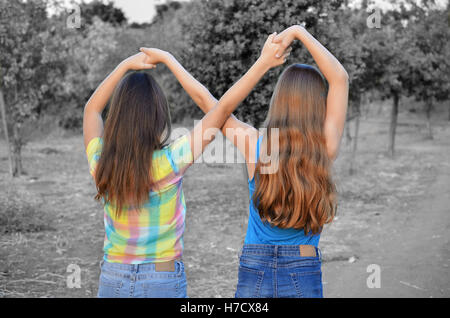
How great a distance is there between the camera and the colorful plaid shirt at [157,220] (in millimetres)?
2195

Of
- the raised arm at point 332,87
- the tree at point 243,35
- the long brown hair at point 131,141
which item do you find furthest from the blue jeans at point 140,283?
the tree at point 243,35

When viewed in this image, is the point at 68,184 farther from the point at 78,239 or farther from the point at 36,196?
the point at 78,239

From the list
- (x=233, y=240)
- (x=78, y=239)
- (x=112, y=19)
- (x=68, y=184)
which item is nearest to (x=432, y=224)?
(x=233, y=240)

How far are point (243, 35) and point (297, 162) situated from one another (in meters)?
5.34

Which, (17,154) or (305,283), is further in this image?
(17,154)

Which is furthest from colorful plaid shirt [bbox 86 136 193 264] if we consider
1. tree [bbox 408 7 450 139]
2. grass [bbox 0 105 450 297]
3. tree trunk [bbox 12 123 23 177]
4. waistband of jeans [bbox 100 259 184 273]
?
tree [bbox 408 7 450 139]

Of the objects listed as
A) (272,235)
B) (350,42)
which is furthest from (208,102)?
(350,42)

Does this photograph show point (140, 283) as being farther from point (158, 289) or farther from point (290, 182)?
point (290, 182)

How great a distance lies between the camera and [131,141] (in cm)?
216

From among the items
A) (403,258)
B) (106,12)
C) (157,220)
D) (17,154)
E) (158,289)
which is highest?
(106,12)

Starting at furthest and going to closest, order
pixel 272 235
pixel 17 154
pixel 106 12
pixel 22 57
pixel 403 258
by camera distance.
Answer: pixel 106 12
pixel 17 154
pixel 22 57
pixel 403 258
pixel 272 235

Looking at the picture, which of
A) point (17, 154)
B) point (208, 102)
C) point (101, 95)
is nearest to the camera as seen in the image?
point (208, 102)

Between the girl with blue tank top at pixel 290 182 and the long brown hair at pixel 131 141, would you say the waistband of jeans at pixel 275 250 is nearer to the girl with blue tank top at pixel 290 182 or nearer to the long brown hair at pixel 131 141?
the girl with blue tank top at pixel 290 182

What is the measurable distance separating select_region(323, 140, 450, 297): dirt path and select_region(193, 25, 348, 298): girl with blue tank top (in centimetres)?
320
